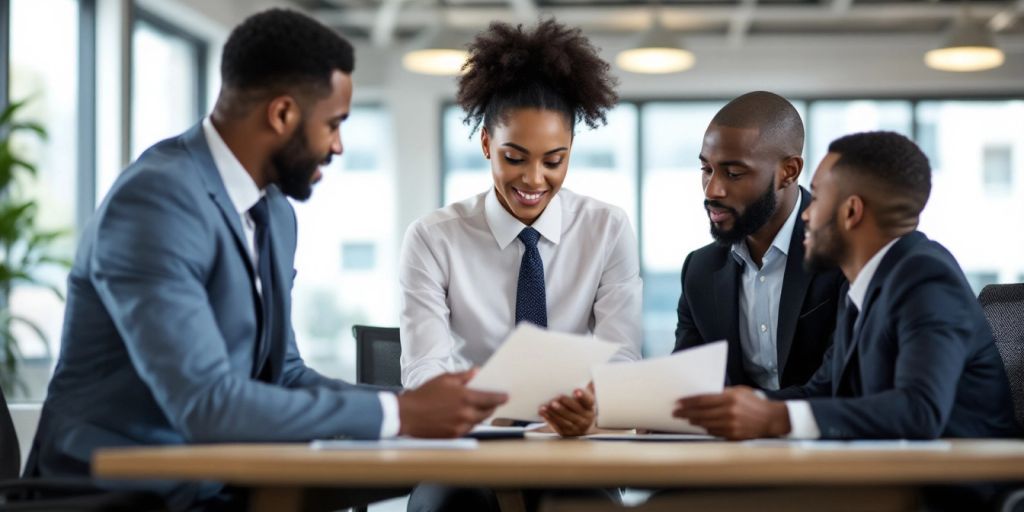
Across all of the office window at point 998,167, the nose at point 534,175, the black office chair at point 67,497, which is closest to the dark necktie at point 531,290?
the nose at point 534,175

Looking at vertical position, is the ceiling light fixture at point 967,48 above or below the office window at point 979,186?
above

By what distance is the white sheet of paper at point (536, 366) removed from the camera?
6.41ft

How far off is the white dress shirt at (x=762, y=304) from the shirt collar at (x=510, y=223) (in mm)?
452

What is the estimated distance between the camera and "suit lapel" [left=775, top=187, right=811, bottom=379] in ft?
9.45

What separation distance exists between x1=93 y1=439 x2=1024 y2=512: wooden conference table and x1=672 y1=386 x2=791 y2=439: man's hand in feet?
0.76

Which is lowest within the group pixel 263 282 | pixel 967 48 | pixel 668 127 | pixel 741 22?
pixel 263 282

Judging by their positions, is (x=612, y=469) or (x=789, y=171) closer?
(x=612, y=469)

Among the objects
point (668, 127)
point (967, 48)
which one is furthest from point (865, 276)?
point (668, 127)

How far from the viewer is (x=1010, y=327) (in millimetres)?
2561

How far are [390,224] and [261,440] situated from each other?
9007 mm

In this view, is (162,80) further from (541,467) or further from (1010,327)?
(541,467)

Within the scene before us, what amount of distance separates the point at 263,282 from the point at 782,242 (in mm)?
1396

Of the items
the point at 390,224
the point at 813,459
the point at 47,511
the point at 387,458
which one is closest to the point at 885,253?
the point at 813,459

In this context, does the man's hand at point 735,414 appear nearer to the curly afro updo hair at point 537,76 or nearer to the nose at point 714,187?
the nose at point 714,187
